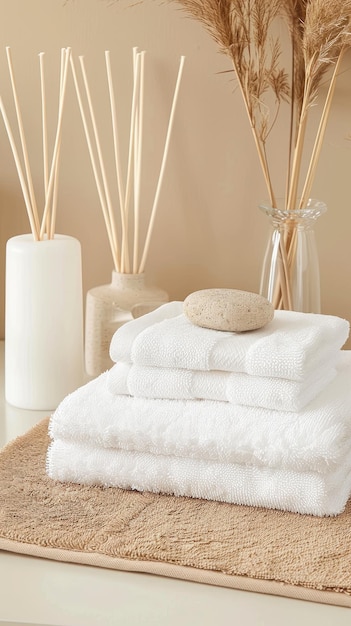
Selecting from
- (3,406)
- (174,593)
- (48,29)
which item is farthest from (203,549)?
(48,29)

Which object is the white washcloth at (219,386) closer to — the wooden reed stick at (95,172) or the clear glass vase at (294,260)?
the clear glass vase at (294,260)

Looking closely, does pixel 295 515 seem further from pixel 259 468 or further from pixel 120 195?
pixel 120 195

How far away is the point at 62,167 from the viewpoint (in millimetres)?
1534

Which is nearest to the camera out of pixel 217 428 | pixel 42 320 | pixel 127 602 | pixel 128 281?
pixel 127 602

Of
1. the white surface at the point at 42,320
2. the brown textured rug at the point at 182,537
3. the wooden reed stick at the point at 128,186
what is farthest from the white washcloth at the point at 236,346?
the wooden reed stick at the point at 128,186

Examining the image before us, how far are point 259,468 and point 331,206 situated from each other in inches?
24.2

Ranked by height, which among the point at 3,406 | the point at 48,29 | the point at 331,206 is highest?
the point at 48,29

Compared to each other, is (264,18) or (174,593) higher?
(264,18)

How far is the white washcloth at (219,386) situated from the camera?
37.1 inches

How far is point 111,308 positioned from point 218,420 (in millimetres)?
Result: 458

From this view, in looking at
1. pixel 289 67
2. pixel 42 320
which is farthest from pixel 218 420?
pixel 289 67

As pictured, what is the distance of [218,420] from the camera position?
0.95m

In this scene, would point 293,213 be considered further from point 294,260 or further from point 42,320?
point 42,320

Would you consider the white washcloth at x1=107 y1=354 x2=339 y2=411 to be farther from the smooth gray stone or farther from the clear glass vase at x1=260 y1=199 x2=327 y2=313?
the clear glass vase at x1=260 y1=199 x2=327 y2=313
